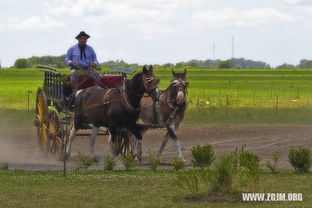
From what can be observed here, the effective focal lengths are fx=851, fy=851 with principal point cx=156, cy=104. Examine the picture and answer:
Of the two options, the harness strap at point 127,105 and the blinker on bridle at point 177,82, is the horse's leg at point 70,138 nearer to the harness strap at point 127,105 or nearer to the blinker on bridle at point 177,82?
the harness strap at point 127,105

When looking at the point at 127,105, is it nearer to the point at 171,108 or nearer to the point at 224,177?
the point at 171,108

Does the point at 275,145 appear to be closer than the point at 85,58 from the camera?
No

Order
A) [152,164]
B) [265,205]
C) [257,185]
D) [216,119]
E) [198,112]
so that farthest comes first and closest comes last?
[198,112] → [216,119] → [152,164] → [257,185] → [265,205]

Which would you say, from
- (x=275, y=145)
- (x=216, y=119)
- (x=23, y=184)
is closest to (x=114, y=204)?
(x=23, y=184)

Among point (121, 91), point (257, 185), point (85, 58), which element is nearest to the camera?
point (257, 185)

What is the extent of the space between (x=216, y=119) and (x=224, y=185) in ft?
67.0

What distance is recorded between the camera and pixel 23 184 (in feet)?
46.4

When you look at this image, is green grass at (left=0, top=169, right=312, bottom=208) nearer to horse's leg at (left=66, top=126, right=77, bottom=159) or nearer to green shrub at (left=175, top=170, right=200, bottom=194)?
green shrub at (left=175, top=170, right=200, bottom=194)

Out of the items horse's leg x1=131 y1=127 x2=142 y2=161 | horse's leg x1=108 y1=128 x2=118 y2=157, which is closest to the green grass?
horse's leg x1=131 y1=127 x2=142 y2=161

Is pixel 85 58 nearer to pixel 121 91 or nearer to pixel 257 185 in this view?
pixel 121 91

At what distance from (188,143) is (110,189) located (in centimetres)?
1061

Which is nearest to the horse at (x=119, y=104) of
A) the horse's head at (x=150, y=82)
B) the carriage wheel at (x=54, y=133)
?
the horse's head at (x=150, y=82)

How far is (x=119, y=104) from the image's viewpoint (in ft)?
57.4

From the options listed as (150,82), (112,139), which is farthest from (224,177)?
(112,139)
